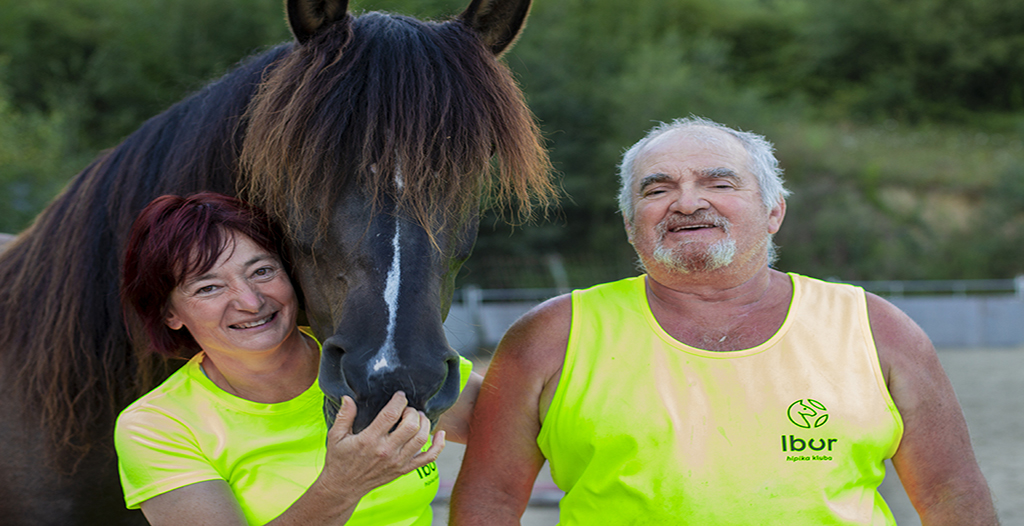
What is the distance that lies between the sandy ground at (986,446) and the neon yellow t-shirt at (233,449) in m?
1.92

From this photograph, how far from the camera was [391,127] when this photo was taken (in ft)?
4.99

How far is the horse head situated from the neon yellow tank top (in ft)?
1.62

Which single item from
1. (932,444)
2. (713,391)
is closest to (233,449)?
(713,391)

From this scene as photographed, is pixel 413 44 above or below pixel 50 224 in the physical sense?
above

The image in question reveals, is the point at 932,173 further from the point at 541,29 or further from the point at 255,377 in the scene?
the point at 255,377

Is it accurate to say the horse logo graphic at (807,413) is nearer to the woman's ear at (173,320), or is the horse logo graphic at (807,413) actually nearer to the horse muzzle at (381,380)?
the horse muzzle at (381,380)

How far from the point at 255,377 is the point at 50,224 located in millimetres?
952

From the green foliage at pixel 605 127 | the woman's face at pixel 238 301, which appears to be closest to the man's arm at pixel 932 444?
the woman's face at pixel 238 301

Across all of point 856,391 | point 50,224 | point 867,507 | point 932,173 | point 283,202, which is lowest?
point 932,173

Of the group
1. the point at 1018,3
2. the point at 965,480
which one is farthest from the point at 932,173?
the point at 965,480

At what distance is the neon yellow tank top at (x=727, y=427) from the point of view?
174cm

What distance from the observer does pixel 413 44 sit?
5.50 feet

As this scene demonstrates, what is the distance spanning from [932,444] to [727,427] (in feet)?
1.69

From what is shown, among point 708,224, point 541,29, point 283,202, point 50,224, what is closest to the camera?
point 283,202
